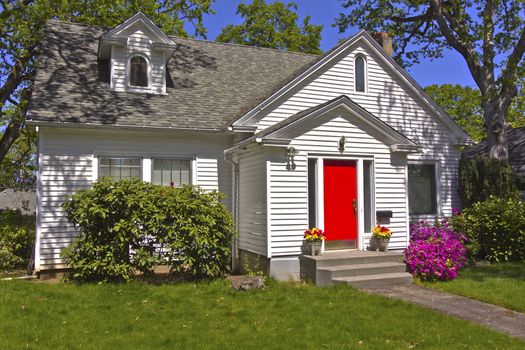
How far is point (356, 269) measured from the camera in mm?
9797

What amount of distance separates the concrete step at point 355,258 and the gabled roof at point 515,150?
806 centimetres

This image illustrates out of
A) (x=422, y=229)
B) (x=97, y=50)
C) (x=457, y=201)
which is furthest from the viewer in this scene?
(x=457, y=201)

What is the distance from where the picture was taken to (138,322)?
22.1 ft

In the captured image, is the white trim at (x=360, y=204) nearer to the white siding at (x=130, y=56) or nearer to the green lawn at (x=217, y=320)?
the green lawn at (x=217, y=320)

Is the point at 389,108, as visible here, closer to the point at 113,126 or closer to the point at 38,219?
the point at 113,126

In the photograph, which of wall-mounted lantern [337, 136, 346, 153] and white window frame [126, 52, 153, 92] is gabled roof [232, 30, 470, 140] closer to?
wall-mounted lantern [337, 136, 346, 153]

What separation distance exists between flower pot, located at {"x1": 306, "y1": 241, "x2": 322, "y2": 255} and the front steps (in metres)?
0.15

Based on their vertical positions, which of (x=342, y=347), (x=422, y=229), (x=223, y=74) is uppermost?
(x=223, y=74)

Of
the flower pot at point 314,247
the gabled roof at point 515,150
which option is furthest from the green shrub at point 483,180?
the flower pot at point 314,247

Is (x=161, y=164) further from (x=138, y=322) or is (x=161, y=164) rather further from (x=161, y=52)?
(x=138, y=322)

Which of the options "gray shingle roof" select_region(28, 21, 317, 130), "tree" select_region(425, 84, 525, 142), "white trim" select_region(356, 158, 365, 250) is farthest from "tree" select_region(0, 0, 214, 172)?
"tree" select_region(425, 84, 525, 142)

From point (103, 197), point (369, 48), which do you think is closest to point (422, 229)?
point (369, 48)

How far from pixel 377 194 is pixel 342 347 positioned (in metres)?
6.08

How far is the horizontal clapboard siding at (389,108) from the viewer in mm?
12172
